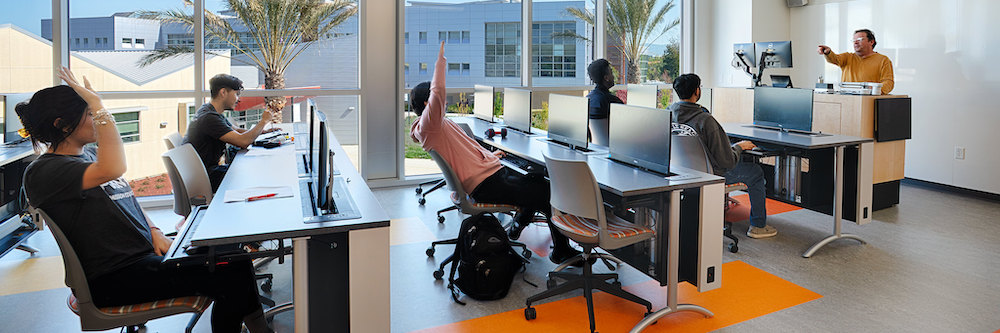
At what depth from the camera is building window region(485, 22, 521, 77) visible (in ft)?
23.8

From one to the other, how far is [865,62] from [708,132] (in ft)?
9.22

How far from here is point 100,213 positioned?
218 cm

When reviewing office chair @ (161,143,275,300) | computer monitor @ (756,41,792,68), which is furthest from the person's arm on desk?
computer monitor @ (756,41,792,68)

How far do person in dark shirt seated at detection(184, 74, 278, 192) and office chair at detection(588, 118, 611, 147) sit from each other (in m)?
2.36

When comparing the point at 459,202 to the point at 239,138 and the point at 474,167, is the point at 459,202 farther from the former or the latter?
the point at 239,138

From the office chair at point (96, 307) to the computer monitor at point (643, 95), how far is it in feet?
14.8

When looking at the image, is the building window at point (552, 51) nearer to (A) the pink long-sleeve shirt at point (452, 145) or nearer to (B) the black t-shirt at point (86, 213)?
(A) the pink long-sleeve shirt at point (452, 145)

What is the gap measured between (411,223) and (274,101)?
2191mm

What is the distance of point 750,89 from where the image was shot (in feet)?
21.2

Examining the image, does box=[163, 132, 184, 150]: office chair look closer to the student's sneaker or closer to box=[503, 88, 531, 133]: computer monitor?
box=[503, 88, 531, 133]: computer monitor

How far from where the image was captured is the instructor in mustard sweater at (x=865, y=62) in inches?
225

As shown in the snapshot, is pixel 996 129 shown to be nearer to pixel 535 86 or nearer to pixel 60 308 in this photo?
pixel 535 86

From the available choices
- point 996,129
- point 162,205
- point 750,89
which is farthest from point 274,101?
point 996,129

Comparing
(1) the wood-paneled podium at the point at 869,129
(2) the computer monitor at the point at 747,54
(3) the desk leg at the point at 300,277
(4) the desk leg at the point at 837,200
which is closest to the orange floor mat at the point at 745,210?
(1) the wood-paneled podium at the point at 869,129
